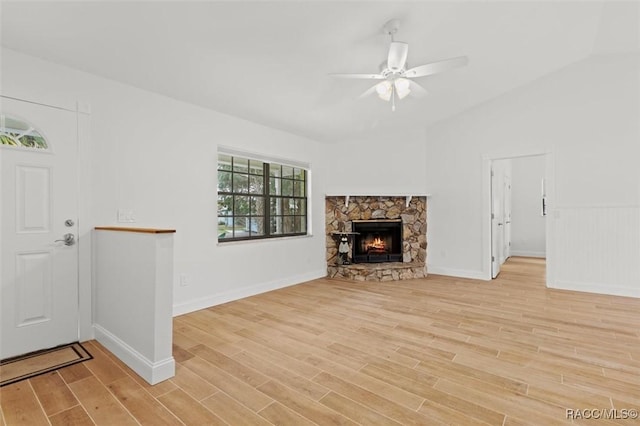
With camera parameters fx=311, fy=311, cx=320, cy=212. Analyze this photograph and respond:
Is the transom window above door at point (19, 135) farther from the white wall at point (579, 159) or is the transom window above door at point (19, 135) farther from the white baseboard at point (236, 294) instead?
the white wall at point (579, 159)

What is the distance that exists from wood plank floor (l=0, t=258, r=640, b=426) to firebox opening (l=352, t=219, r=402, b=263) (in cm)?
209

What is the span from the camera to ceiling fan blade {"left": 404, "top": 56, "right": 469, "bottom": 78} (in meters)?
2.57

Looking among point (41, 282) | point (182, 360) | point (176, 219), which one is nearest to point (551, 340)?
point (182, 360)

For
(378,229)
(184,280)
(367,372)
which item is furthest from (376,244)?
(367,372)

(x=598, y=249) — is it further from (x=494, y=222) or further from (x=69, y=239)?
(x=69, y=239)

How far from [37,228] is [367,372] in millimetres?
2823

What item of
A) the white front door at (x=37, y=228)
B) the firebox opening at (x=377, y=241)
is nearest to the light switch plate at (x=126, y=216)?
the white front door at (x=37, y=228)

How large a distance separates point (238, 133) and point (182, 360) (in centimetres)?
277

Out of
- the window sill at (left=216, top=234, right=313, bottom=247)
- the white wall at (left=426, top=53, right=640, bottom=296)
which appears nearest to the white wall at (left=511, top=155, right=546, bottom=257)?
the white wall at (left=426, top=53, right=640, bottom=296)

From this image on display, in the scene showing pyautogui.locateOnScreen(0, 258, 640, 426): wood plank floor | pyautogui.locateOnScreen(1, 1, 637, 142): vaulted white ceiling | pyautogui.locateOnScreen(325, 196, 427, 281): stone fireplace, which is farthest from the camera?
pyautogui.locateOnScreen(325, 196, 427, 281): stone fireplace

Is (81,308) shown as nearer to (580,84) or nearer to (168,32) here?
(168,32)

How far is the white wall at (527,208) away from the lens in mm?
7773

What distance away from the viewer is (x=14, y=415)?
67.6 inches

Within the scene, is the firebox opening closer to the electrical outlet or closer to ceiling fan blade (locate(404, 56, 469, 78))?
the electrical outlet
